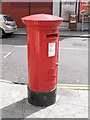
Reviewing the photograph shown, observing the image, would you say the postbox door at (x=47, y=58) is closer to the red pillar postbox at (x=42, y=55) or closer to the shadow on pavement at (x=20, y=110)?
the red pillar postbox at (x=42, y=55)

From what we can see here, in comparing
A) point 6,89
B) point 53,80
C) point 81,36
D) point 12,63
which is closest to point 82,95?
point 53,80

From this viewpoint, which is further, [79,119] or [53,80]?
[53,80]

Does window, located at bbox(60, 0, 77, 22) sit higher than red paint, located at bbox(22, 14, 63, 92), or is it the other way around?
window, located at bbox(60, 0, 77, 22)

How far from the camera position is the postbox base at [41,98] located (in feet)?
13.3

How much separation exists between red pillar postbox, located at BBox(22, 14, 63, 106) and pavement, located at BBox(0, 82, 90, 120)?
0.59 feet

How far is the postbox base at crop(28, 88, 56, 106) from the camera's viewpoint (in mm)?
4055

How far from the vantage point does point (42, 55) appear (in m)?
3.86

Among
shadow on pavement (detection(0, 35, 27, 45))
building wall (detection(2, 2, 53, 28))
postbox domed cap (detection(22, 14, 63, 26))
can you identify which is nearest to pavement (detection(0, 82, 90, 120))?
postbox domed cap (detection(22, 14, 63, 26))

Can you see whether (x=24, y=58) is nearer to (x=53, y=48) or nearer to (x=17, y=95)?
(x=17, y=95)

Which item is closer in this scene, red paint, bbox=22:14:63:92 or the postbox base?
red paint, bbox=22:14:63:92

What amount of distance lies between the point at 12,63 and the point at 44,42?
10.9ft

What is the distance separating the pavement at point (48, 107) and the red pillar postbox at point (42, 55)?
0.59 feet

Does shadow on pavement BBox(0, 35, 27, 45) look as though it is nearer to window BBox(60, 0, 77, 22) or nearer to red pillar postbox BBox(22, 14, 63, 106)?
window BBox(60, 0, 77, 22)

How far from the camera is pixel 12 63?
273 inches
